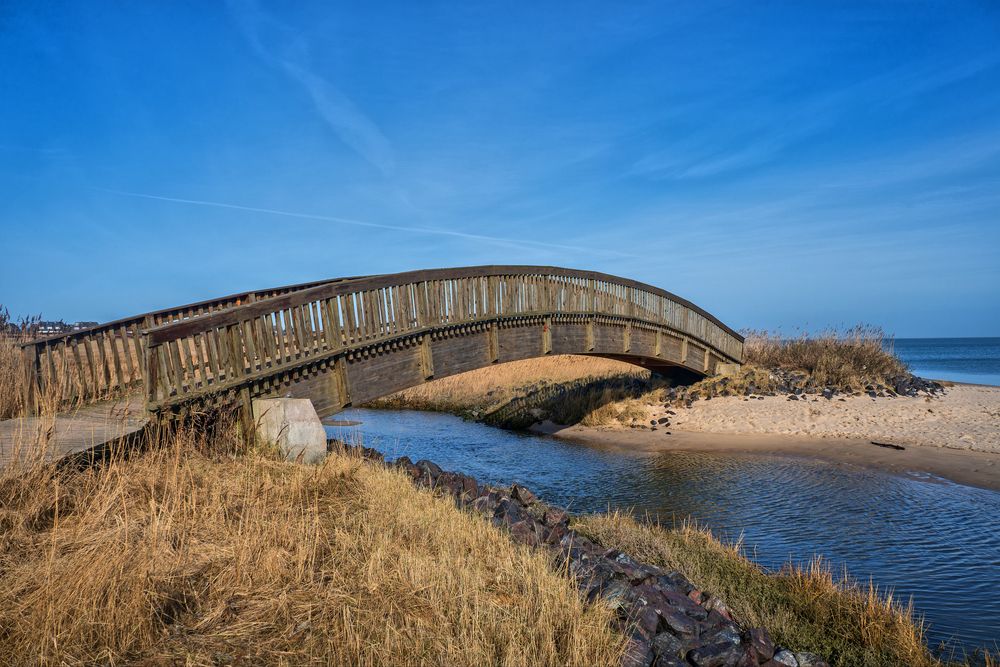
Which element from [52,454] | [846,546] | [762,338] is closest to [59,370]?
[52,454]

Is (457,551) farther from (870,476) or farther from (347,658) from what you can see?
(870,476)

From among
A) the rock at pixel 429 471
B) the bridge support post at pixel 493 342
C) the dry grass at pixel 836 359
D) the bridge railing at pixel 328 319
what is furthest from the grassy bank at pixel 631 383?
the rock at pixel 429 471

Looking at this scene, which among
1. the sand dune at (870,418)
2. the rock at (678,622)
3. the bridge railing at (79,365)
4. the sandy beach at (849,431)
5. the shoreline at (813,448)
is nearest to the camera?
the rock at (678,622)

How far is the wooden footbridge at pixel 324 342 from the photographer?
25.9 feet

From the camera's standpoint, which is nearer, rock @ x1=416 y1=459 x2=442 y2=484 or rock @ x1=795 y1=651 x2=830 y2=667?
rock @ x1=795 y1=651 x2=830 y2=667

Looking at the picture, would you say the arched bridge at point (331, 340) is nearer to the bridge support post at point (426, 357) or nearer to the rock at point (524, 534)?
the bridge support post at point (426, 357)

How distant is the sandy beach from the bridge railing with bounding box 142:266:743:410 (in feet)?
13.7

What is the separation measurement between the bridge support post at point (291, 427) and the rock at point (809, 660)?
616 cm

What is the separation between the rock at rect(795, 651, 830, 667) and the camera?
4246 millimetres

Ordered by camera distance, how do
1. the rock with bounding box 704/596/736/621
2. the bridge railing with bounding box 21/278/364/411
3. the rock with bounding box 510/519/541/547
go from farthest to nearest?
the bridge railing with bounding box 21/278/364/411, the rock with bounding box 510/519/541/547, the rock with bounding box 704/596/736/621

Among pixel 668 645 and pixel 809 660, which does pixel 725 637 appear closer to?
pixel 668 645

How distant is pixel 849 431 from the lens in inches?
594

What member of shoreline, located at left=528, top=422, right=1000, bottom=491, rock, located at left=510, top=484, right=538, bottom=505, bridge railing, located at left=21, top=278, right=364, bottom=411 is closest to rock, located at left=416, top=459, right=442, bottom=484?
rock, located at left=510, top=484, right=538, bottom=505

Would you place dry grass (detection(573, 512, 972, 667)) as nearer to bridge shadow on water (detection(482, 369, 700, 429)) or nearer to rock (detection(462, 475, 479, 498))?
rock (detection(462, 475, 479, 498))
